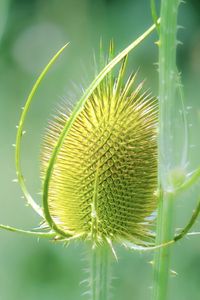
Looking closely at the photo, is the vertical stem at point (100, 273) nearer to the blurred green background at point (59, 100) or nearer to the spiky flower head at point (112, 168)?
the spiky flower head at point (112, 168)

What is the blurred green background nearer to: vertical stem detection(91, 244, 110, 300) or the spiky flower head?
the spiky flower head

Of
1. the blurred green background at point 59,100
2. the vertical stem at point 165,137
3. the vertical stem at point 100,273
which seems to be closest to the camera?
the vertical stem at point 165,137

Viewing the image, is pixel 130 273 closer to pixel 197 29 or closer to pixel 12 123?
pixel 12 123

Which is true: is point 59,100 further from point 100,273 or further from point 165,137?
point 165,137

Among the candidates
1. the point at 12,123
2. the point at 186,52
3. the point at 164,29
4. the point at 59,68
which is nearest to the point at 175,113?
the point at 164,29

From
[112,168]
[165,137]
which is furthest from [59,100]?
[165,137]

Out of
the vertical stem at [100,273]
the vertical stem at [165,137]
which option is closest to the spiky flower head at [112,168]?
the vertical stem at [100,273]
